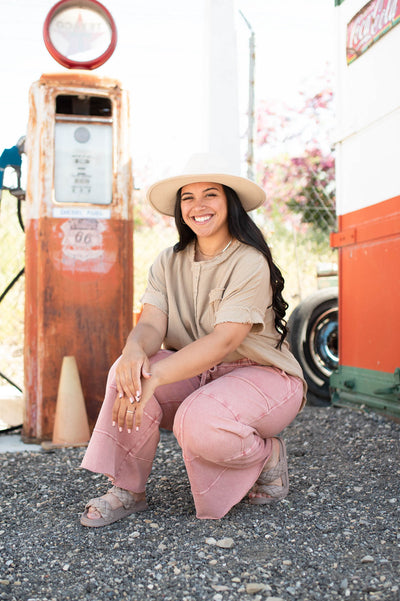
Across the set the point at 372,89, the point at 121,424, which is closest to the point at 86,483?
the point at 121,424

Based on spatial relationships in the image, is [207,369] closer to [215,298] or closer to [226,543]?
[215,298]

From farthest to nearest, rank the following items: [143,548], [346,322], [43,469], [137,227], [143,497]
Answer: [137,227] < [346,322] < [43,469] < [143,497] < [143,548]

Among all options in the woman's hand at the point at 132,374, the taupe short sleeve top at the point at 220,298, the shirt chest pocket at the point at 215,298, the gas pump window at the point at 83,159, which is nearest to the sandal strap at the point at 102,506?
the woman's hand at the point at 132,374

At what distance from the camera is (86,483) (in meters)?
3.09

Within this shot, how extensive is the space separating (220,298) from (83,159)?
182cm

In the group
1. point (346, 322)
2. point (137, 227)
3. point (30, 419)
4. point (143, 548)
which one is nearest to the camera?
point (143, 548)

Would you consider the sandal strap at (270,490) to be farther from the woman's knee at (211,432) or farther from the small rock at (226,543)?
the small rock at (226,543)

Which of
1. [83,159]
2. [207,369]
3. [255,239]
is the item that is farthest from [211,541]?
[83,159]

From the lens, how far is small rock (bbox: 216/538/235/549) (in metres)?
2.25

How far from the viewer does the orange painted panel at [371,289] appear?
3986 mm

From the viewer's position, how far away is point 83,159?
4031mm

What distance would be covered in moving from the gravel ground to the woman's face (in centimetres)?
117

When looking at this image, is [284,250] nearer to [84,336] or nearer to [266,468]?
[84,336]

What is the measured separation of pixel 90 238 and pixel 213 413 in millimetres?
1924
